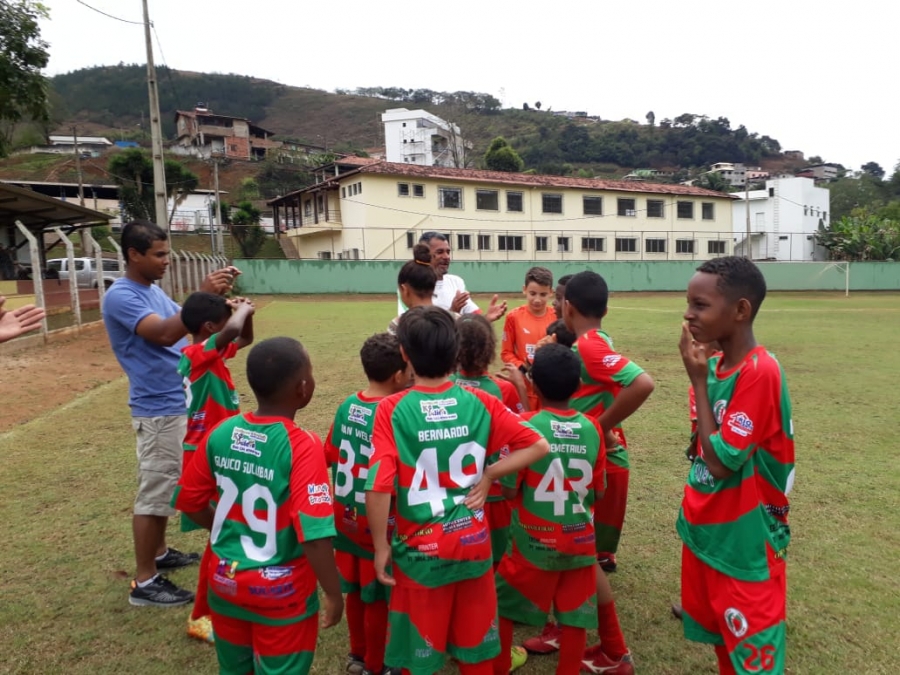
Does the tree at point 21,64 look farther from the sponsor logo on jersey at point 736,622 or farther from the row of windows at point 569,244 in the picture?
the row of windows at point 569,244

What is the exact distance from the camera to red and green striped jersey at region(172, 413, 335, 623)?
2.18 m

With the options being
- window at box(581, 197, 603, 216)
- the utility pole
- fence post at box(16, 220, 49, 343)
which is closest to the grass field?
fence post at box(16, 220, 49, 343)

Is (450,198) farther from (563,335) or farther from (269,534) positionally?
(269,534)

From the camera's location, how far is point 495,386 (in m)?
3.09

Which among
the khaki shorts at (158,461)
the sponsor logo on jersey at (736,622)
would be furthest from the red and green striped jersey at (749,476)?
the khaki shorts at (158,461)

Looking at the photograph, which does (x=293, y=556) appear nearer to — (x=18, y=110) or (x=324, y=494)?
(x=324, y=494)

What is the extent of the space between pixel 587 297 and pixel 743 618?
169 centimetres

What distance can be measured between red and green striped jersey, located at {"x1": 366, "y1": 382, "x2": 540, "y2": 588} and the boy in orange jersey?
242 cm

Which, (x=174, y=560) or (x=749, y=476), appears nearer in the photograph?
(x=749, y=476)

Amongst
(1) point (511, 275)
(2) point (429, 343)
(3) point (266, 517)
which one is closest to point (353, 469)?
(3) point (266, 517)

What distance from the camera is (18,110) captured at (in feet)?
43.2

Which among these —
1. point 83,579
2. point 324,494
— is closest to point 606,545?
point 324,494

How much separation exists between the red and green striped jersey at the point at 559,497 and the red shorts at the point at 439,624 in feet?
1.27

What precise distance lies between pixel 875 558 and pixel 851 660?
1.29m
